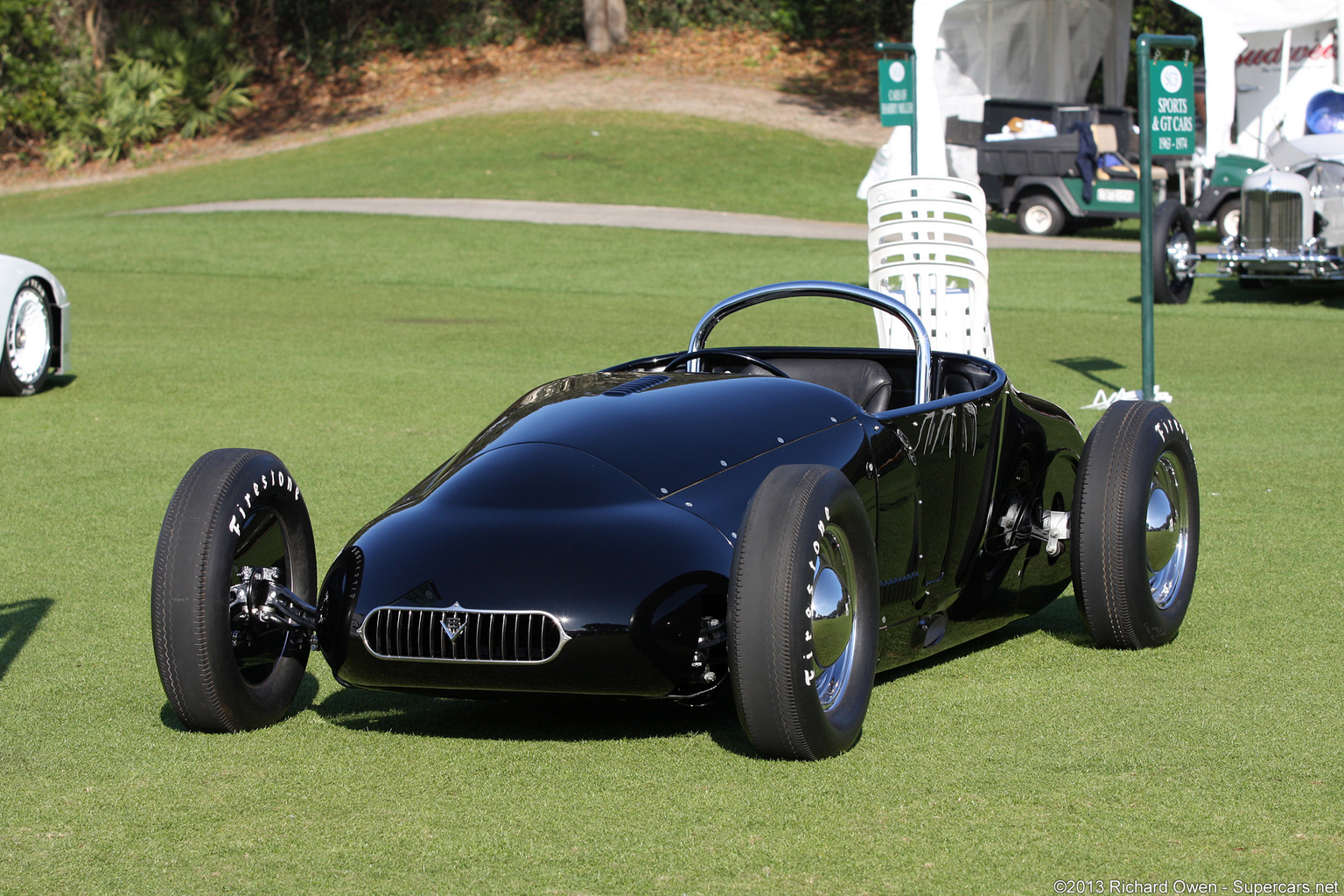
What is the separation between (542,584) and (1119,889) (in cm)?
153

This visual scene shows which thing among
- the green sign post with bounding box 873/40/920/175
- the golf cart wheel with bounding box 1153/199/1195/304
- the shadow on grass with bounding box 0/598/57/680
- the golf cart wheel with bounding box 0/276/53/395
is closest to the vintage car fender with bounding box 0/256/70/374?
the golf cart wheel with bounding box 0/276/53/395

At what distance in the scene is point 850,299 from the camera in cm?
524

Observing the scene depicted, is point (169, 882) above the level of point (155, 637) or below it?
below

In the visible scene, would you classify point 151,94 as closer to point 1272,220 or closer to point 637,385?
point 1272,220

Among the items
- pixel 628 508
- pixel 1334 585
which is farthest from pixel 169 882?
pixel 1334 585

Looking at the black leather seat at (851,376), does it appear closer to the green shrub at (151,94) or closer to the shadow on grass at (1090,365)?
the shadow on grass at (1090,365)

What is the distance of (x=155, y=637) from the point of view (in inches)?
156

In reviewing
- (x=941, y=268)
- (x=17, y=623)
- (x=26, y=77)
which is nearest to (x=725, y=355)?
(x=17, y=623)

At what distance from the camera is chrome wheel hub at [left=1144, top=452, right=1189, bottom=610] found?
498 cm

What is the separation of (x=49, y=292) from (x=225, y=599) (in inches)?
307

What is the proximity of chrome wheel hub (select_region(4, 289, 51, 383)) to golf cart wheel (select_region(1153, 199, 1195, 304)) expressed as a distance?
10213 millimetres

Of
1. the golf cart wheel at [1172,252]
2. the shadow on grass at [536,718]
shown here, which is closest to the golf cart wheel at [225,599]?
the shadow on grass at [536,718]

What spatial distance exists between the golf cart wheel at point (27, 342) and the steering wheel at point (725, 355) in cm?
697

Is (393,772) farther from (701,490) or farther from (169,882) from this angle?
(701,490)
